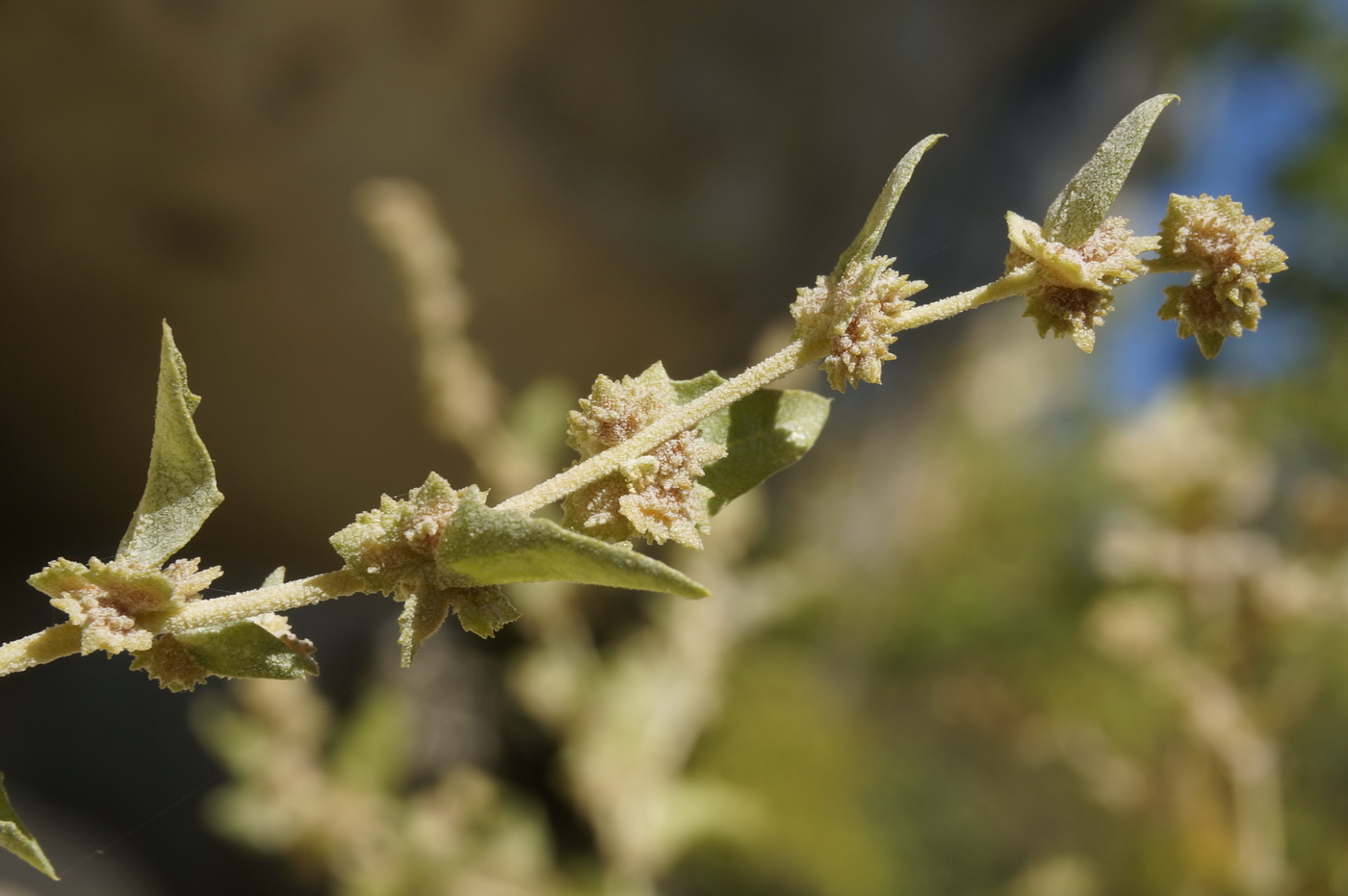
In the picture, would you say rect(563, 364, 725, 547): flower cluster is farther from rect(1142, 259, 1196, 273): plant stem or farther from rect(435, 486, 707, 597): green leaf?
rect(1142, 259, 1196, 273): plant stem

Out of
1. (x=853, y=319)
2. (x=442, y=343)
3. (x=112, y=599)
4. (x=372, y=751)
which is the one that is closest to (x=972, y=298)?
(x=853, y=319)

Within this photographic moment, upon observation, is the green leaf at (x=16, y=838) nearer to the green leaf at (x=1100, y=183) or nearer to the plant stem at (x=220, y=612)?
the plant stem at (x=220, y=612)

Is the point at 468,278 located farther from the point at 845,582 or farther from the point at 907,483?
the point at 907,483

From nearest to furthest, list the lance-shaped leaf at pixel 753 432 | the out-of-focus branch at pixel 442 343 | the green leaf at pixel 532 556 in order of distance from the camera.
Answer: the green leaf at pixel 532 556, the lance-shaped leaf at pixel 753 432, the out-of-focus branch at pixel 442 343

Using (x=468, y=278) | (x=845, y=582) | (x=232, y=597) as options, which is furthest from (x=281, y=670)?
(x=845, y=582)

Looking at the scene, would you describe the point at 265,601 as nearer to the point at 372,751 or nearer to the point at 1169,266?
the point at 1169,266

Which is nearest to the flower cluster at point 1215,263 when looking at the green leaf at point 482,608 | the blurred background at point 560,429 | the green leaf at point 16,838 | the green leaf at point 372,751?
the green leaf at point 482,608
